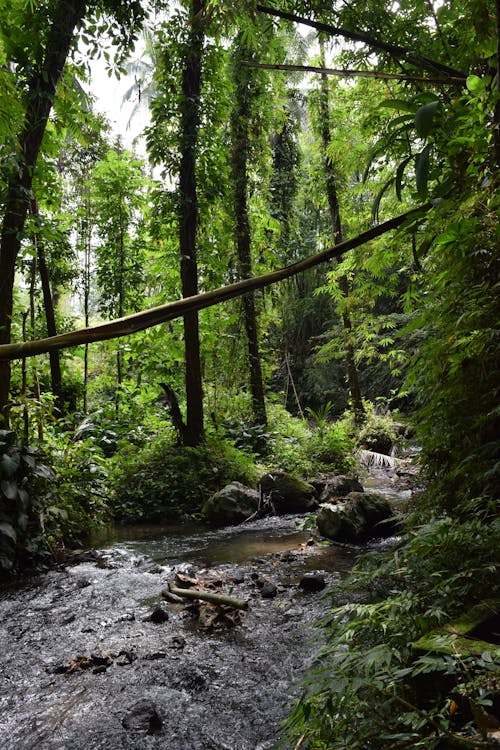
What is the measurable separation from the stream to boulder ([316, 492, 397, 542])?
0.35 metres

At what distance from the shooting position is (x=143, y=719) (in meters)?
2.30

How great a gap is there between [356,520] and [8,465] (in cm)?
387

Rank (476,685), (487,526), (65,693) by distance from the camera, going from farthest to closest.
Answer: (65,693), (487,526), (476,685)

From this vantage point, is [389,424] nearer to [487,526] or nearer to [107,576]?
[107,576]

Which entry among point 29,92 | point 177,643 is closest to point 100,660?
point 177,643

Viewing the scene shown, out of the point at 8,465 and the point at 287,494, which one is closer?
the point at 8,465

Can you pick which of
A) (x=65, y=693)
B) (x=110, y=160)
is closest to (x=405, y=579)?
(x=65, y=693)

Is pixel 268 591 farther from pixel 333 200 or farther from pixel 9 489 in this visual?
pixel 333 200

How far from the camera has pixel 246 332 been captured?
1187 centimetres

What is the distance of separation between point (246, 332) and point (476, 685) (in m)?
11.0

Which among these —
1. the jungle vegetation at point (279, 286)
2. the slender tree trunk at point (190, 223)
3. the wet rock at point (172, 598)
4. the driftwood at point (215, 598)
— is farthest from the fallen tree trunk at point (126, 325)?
the slender tree trunk at point (190, 223)

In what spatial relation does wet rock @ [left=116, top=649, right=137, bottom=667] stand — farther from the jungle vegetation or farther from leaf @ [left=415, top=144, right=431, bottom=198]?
leaf @ [left=415, top=144, right=431, bottom=198]

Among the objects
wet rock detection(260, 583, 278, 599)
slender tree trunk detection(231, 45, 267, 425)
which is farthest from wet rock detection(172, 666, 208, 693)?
slender tree trunk detection(231, 45, 267, 425)

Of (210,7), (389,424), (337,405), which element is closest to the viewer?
(210,7)
